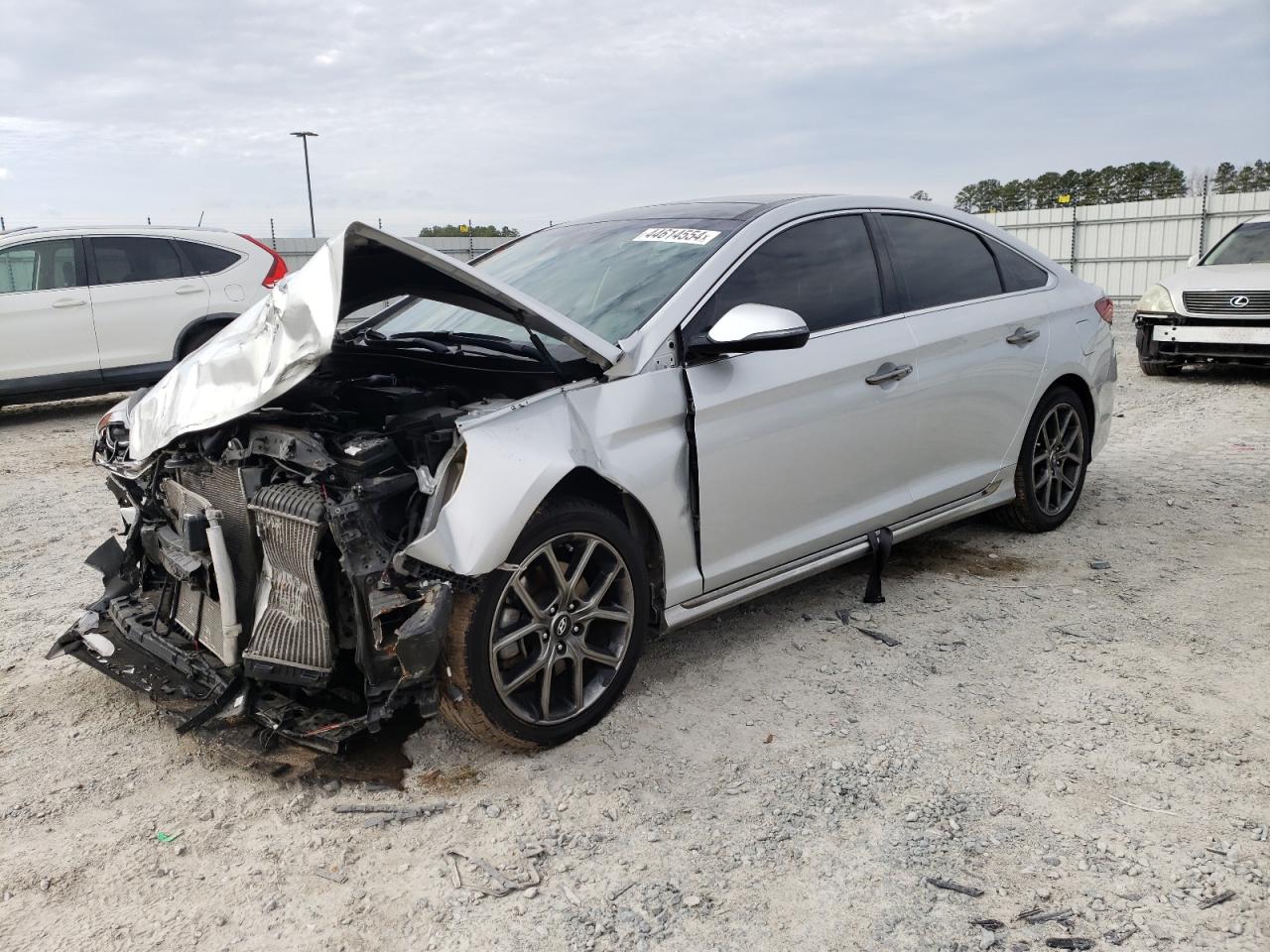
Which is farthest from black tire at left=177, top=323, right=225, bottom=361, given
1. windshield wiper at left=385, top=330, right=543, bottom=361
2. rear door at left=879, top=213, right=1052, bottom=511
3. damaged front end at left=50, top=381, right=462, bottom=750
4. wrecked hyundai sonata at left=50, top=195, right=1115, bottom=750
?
rear door at left=879, top=213, right=1052, bottom=511

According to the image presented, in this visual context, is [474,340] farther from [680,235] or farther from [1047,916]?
[1047,916]

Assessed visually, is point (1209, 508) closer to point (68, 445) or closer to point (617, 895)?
point (617, 895)

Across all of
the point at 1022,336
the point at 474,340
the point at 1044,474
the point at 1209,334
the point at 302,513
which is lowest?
the point at 1044,474

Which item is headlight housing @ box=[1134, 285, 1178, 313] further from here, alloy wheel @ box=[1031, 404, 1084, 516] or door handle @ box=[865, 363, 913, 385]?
door handle @ box=[865, 363, 913, 385]

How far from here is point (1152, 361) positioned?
1086 centimetres

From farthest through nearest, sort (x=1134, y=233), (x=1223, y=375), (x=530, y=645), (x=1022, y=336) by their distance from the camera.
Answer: (x=1134, y=233) < (x=1223, y=375) < (x=1022, y=336) < (x=530, y=645)

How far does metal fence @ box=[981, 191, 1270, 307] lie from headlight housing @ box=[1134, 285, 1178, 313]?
10.7 m

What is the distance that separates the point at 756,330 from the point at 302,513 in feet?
4.93

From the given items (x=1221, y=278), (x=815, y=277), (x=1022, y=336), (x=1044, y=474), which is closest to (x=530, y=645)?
(x=815, y=277)

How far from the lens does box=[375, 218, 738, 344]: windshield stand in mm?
3568

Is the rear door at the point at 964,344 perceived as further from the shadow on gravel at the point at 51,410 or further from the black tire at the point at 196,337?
the shadow on gravel at the point at 51,410

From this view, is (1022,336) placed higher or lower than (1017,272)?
lower

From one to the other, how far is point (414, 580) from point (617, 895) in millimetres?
1004

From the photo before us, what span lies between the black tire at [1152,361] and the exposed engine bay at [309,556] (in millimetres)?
9500
